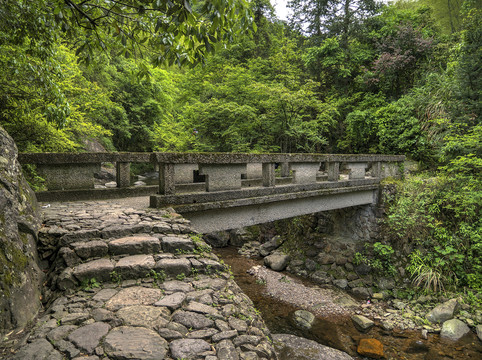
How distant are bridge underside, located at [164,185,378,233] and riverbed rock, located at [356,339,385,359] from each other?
317 centimetres

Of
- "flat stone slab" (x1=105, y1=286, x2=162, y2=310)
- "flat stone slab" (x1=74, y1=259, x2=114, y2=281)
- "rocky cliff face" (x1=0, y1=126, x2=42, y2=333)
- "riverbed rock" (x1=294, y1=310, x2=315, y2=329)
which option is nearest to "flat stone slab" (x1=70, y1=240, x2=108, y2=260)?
"flat stone slab" (x1=74, y1=259, x2=114, y2=281)

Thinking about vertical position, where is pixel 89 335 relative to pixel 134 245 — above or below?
below

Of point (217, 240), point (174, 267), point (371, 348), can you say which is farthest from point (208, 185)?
point (217, 240)

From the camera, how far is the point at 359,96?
45.3ft

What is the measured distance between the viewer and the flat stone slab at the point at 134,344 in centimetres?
174

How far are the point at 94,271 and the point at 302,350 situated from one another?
182 inches

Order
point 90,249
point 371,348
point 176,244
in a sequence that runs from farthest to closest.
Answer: point 371,348 < point 176,244 < point 90,249

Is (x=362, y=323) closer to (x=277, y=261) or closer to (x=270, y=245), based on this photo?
(x=277, y=261)

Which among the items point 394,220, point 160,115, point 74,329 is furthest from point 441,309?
point 160,115

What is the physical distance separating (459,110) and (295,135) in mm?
5473

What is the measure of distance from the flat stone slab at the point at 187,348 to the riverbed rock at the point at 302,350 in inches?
153

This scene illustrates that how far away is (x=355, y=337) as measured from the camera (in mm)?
6051

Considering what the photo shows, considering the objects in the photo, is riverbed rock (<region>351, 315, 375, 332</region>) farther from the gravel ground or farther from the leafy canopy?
the leafy canopy

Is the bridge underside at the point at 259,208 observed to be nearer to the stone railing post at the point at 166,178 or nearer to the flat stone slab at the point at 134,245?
the stone railing post at the point at 166,178
